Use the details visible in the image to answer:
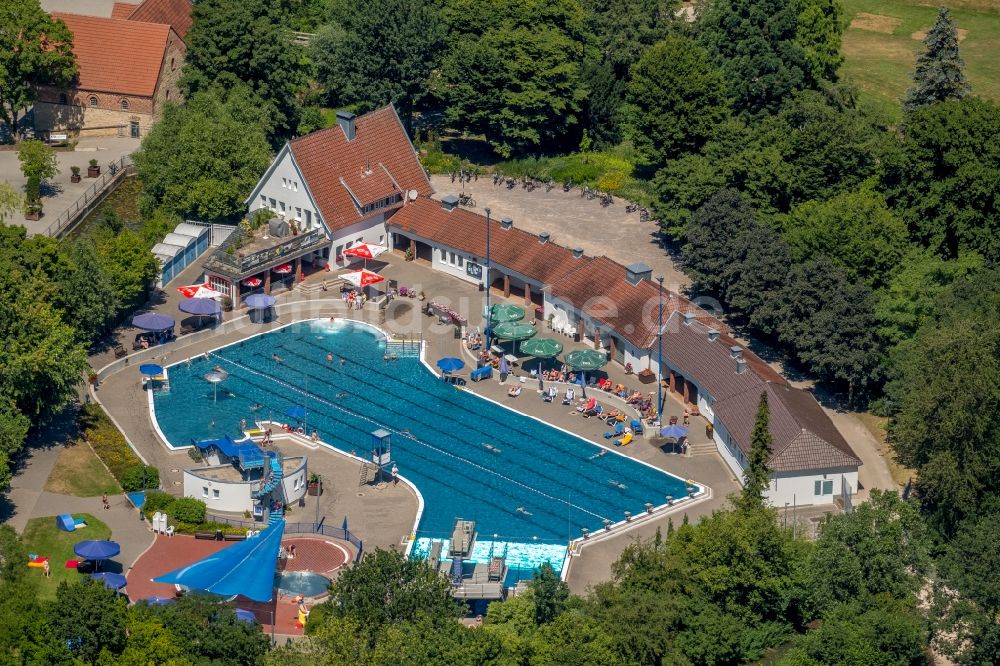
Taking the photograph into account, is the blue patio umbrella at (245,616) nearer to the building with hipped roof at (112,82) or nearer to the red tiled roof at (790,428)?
the red tiled roof at (790,428)

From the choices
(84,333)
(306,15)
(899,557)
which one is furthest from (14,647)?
(306,15)

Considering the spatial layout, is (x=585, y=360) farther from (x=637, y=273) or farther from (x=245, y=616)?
(x=245, y=616)

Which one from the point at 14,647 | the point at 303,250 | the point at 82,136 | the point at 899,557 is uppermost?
the point at 82,136

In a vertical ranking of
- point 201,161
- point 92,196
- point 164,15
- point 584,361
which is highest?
point 164,15

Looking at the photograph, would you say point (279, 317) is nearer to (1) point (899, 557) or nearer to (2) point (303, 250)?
(2) point (303, 250)

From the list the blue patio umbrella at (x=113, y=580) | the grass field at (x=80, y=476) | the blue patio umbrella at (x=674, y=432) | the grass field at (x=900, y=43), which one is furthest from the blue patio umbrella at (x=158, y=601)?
the grass field at (x=900, y=43)

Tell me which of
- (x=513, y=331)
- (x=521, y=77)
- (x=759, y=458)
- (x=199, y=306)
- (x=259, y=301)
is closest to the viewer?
(x=759, y=458)

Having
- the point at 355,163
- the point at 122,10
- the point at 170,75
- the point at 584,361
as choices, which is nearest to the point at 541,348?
the point at 584,361
